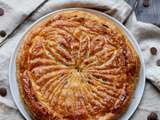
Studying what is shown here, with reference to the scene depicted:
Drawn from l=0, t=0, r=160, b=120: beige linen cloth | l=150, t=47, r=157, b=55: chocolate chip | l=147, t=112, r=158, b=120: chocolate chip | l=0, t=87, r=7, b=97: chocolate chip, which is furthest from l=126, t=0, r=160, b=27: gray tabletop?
l=0, t=87, r=7, b=97: chocolate chip

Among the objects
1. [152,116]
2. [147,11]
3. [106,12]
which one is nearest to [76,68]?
[106,12]

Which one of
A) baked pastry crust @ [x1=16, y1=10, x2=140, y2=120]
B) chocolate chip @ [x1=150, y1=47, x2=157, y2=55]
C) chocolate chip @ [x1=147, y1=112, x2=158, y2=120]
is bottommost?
chocolate chip @ [x1=147, y1=112, x2=158, y2=120]

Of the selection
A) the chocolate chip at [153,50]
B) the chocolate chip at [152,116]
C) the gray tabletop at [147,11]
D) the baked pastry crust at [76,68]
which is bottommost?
the chocolate chip at [152,116]

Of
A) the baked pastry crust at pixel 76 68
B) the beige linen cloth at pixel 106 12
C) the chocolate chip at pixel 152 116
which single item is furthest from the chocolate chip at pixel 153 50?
the chocolate chip at pixel 152 116

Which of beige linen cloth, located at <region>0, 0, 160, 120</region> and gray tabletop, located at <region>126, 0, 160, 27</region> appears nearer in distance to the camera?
beige linen cloth, located at <region>0, 0, 160, 120</region>

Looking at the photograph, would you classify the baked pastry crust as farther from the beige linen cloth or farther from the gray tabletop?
the gray tabletop

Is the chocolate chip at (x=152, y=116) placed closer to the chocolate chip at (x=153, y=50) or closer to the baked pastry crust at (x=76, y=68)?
the baked pastry crust at (x=76, y=68)

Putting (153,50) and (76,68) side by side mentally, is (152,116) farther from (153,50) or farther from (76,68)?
(76,68)
